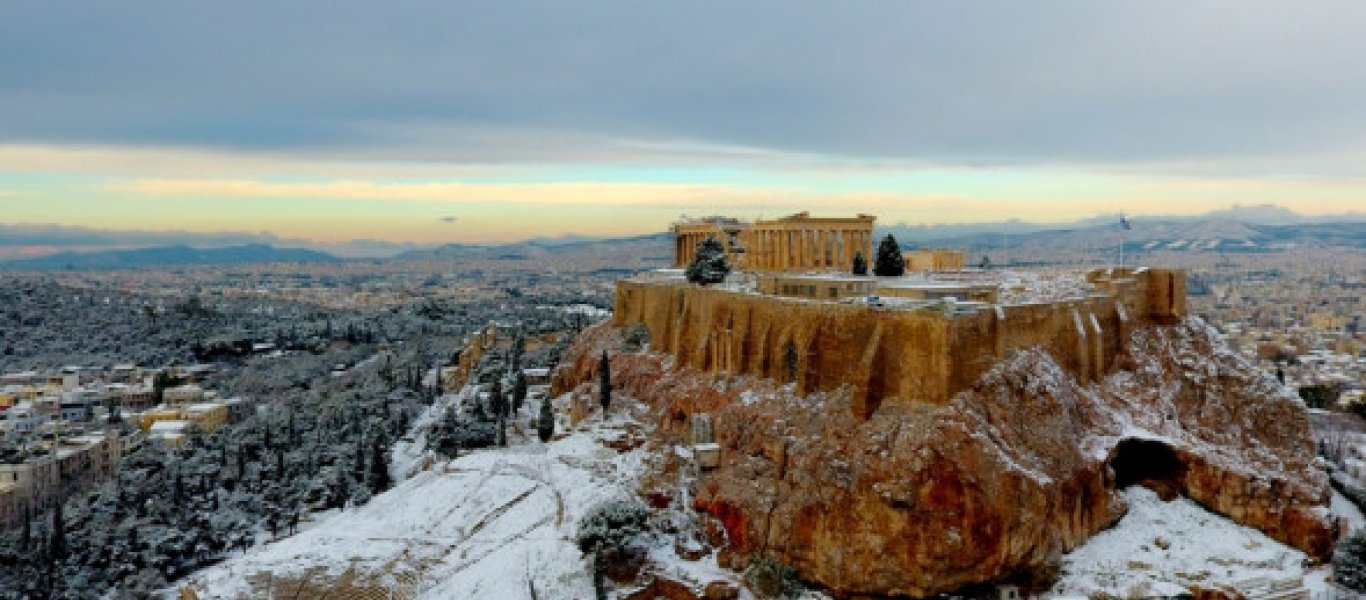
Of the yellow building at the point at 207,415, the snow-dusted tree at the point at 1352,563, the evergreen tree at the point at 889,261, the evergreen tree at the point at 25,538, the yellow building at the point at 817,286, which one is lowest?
the yellow building at the point at 207,415

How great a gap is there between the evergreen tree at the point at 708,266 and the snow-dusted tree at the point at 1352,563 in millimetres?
32260

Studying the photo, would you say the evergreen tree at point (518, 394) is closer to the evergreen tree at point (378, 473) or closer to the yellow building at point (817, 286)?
A: the evergreen tree at point (378, 473)

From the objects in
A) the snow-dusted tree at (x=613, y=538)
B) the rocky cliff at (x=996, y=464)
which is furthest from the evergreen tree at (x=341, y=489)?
the snow-dusted tree at (x=613, y=538)

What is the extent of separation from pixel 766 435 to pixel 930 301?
8.72m

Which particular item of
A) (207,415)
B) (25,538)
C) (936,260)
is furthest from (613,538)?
(207,415)

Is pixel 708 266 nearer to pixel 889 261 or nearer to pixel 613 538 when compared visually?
pixel 889 261

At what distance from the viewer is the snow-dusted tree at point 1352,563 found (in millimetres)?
35062

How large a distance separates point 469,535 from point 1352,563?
34016 mm

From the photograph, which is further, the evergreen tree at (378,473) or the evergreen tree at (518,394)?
the evergreen tree at (518,394)

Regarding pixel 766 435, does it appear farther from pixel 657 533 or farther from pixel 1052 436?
pixel 1052 436

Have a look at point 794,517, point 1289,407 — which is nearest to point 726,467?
point 794,517

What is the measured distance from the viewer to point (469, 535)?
1628 inches

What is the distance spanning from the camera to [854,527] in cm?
3406

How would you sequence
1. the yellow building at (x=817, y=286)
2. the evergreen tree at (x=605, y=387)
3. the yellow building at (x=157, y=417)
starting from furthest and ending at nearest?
the yellow building at (x=157, y=417), the evergreen tree at (x=605, y=387), the yellow building at (x=817, y=286)
